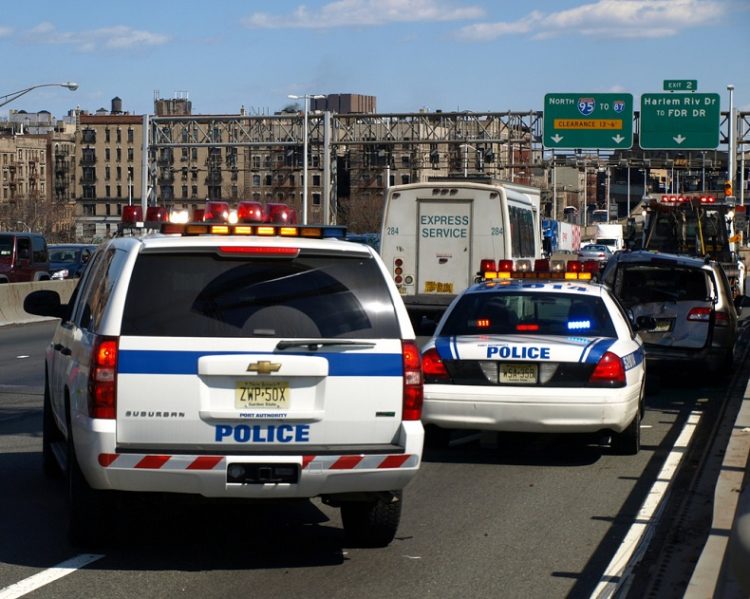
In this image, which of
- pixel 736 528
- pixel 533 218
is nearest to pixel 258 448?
pixel 736 528

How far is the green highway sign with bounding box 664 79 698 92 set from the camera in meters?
48.7

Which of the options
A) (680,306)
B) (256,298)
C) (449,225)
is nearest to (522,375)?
(256,298)

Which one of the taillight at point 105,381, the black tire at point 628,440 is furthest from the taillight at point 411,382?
the black tire at point 628,440

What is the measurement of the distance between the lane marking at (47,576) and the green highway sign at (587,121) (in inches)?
1676

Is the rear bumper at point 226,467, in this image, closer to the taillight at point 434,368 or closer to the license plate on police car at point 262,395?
the license plate on police car at point 262,395

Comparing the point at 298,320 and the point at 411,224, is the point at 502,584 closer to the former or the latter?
the point at 298,320

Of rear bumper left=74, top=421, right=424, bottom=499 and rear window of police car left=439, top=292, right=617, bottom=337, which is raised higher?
rear window of police car left=439, top=292, right=617, bottom=337

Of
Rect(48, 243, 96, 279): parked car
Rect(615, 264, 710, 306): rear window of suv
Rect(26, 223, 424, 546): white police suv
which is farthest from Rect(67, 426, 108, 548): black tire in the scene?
Rect(48, 243, 96, 279): parked car

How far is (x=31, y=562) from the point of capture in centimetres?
737

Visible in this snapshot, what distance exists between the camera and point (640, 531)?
8.38 meters

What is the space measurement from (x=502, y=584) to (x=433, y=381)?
13.2 ft

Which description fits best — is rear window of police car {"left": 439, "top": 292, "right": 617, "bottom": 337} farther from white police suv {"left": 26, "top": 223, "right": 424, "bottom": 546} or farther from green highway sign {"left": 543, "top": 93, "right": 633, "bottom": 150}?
green highway sign {"left": 543, "top": 93, "right": 633, "bottom": 150}

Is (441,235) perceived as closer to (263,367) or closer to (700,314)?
(700,314)

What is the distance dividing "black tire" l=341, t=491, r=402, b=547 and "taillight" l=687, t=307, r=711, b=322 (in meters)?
9.36
